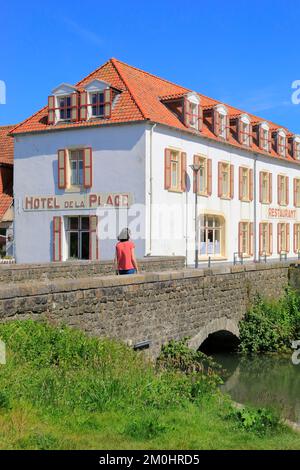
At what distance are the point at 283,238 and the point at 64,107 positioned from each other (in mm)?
16181

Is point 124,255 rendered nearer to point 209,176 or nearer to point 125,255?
point 125,255

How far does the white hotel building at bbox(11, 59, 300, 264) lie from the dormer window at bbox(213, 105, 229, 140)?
0.05m

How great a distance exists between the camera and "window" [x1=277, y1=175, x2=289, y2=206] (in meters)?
36.1

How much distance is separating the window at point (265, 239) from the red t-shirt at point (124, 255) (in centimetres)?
2189

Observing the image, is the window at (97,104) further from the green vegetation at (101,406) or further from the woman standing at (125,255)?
the green vegetation at (101,406)

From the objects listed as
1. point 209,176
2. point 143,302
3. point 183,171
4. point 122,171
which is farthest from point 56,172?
point 143,302

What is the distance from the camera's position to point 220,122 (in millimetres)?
30469

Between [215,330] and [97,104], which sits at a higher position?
[97,104]

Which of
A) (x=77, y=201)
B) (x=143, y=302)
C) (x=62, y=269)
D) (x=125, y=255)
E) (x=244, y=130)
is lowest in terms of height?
(x=143, y=302)

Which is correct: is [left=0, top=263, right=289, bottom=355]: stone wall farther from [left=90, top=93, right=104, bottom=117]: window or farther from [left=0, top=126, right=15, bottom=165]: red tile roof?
[left=0, top=126, right=15, bottom=165]: red tile roof

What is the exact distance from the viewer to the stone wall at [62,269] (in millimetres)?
13923

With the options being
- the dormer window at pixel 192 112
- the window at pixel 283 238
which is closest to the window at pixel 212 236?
the dormer window at pixel 192 112

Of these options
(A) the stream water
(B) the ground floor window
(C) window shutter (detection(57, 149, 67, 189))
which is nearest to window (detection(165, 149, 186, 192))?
(B) the ground floor window

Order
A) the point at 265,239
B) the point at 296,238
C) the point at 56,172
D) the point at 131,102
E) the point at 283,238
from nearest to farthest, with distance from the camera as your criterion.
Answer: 1. the point at 131,102
2. the point at 56,172
3. the point at 265,239
4. the point at 283,238
5. the point at 296,238
